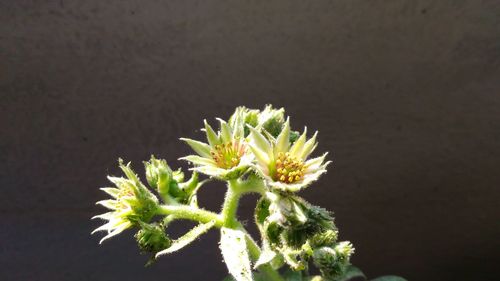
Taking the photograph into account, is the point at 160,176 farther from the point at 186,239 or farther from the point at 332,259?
the point at 332,259

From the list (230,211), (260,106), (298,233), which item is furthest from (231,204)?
(260,106)

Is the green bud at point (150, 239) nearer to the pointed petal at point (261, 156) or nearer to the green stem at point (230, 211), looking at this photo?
the green stem at point (230, 211)

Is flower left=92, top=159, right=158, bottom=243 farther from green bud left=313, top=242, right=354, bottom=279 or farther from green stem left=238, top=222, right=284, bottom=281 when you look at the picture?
green bud left=313, top=242, right=354, bottom=279

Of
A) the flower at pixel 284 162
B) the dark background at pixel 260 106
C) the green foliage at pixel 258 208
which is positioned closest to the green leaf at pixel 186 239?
the green foliage at pixel 258 208

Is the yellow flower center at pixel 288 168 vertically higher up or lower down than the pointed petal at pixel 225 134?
lower down

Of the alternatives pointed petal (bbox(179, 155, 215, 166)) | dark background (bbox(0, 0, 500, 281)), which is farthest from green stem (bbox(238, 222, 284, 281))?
dark background (bbox(0, 0, 500, 281))

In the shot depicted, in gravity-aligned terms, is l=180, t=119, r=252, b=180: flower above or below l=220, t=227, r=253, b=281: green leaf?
above
